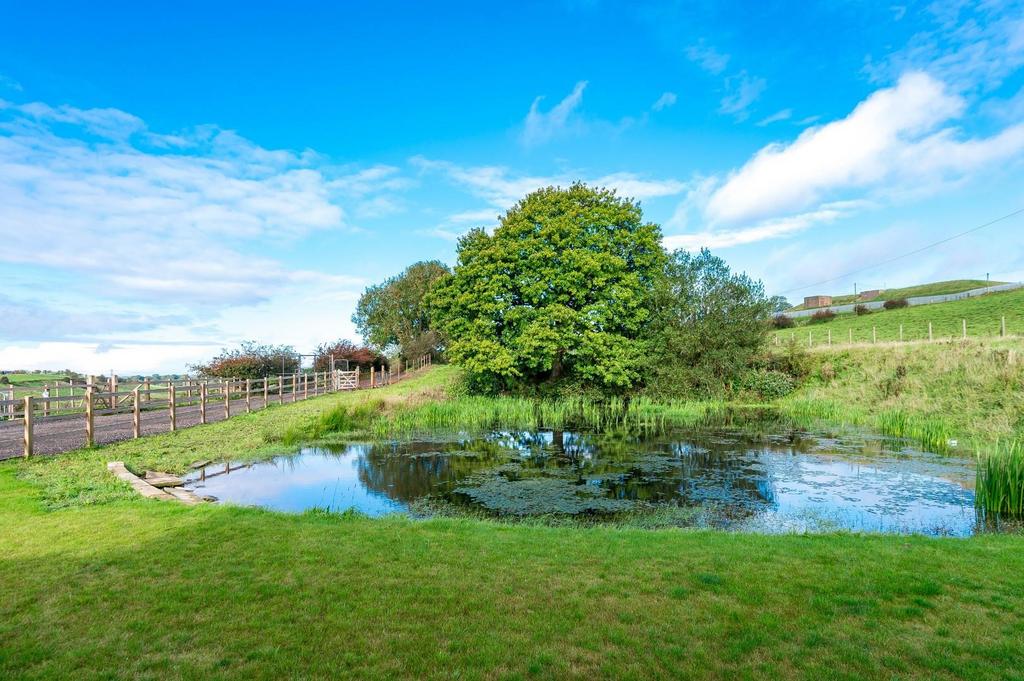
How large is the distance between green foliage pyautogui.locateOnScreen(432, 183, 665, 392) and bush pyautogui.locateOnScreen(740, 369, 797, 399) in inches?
231

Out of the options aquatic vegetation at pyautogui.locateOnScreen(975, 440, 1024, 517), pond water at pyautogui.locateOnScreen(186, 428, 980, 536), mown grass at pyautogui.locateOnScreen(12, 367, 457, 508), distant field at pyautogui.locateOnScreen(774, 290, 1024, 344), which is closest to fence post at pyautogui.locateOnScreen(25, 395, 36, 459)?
mown grass at pyautogui.locateOnScreen(12, 367, 457, 508)

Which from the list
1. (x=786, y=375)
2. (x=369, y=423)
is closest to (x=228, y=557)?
(x=369, y=423)

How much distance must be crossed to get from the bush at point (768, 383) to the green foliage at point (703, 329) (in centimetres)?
66

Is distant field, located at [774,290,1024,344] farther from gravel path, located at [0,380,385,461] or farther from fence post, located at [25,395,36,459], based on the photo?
fence post, located at [25,395,36,459]

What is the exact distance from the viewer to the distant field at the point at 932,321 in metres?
37.7

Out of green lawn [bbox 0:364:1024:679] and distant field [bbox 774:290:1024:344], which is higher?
distant field [bbox 774:290:1024:344]

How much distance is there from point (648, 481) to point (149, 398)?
25095mm

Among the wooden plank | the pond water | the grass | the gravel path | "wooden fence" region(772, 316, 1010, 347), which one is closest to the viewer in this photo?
the wooden plank

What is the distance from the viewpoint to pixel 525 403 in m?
26.6

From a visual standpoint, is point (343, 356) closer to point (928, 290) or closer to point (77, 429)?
point (77, 429)

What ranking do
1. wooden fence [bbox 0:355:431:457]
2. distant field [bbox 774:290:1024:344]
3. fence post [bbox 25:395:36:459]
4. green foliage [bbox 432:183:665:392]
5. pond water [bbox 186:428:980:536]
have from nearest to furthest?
pond water [bbox 186:428:980:536], fence post [bbox 25:395:36:459], wooden fence [bbox 0:355:431:457], green foliage [bbox 432:183:665:392], distant field [bbox 774:290:1024:344]

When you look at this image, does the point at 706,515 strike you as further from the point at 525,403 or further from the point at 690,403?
the point at 690,403

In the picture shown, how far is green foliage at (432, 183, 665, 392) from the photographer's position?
95.8ft

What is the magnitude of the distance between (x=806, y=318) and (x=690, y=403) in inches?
1578
